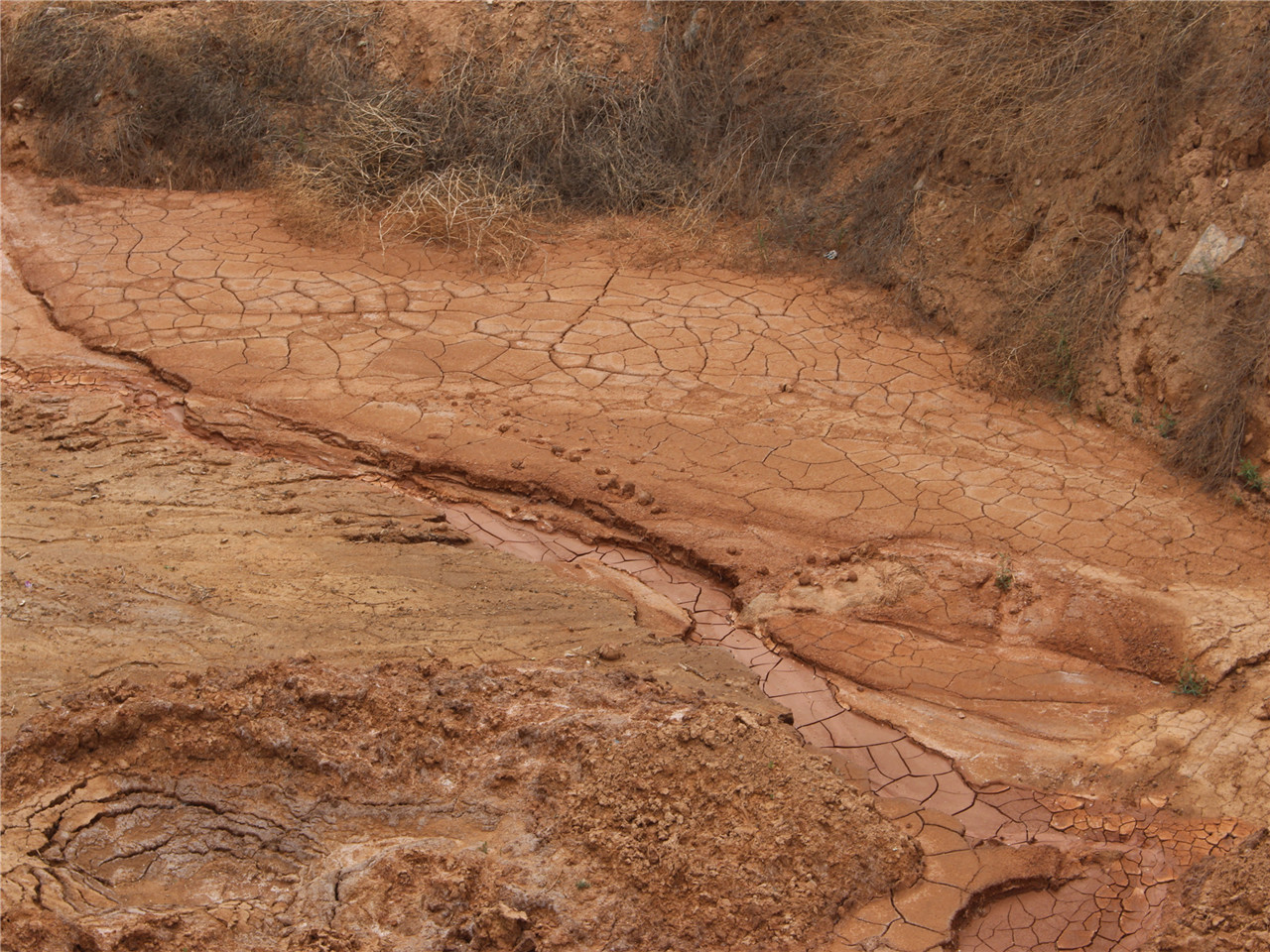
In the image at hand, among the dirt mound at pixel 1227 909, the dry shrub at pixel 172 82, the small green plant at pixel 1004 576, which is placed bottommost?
the dirt mound at pixel 1227 909

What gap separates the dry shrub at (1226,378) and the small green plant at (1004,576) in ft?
3.69

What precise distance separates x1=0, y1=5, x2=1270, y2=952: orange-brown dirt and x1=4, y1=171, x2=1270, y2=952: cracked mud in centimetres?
2

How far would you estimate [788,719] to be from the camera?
3.74 m

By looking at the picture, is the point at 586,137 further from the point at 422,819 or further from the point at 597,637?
the point at 422,819

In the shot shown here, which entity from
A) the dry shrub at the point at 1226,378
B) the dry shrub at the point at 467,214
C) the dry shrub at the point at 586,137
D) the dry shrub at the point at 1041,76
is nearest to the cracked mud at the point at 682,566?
the dry shrub at the point at 1226,378

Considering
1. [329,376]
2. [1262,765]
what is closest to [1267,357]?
[1262,765]

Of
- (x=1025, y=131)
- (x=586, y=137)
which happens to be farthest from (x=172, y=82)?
(x=1025, y=131)

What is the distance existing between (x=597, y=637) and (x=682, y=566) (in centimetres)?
70

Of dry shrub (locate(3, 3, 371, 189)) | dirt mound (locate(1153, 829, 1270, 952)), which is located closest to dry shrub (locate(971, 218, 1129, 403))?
dirt mound (locate(1153, 829, 1270, 952))

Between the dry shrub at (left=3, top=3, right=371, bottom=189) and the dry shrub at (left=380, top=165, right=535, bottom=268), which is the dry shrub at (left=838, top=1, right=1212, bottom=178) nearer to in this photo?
the dry shrub at (left=380, top=165, right=535, bottom=268)

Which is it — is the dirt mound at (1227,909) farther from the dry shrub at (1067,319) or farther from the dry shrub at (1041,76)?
the dry shrub at (1041,76)

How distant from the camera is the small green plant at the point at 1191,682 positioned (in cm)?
387

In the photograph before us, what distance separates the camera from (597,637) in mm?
3934

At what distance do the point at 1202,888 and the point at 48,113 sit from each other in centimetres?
844
